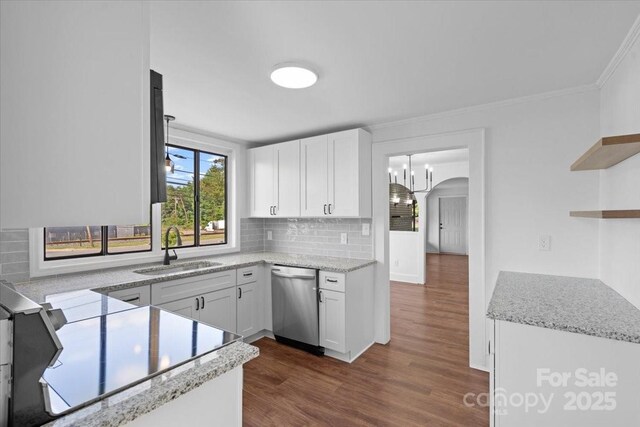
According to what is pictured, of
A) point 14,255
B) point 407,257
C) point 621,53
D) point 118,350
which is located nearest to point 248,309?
point 14,255

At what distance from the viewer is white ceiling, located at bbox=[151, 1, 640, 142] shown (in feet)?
4.83

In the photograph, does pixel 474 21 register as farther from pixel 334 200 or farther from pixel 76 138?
pixel 334 200

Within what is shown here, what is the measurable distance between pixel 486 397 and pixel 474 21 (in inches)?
100

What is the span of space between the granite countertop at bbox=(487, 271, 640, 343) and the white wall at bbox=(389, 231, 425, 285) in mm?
3882

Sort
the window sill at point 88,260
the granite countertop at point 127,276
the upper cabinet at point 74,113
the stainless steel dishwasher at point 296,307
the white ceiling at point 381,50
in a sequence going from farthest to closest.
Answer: the stainless steel dishwasher at point 296,307 < the window sill at point 88,260 < the granite countertop at point 127,276 < the white ceiling at point 381,50 < the upper cabinet at point 74,113

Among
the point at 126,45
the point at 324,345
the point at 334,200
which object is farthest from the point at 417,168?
the point at 126,45

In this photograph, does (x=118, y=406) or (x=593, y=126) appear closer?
(x=118, y=406)

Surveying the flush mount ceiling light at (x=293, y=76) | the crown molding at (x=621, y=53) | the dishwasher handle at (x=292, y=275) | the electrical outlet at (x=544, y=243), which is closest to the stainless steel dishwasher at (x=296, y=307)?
the dishwasher handle at (x=292, y=275)

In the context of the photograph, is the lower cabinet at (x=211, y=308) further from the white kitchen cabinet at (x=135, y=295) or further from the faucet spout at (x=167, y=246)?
the faucet spout at (x=167, y=246)

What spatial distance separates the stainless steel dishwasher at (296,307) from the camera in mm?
3088

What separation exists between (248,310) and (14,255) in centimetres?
197

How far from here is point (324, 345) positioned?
3.04m

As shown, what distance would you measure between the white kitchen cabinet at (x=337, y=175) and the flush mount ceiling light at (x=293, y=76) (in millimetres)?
1155

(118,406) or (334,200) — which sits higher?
(334,200)
